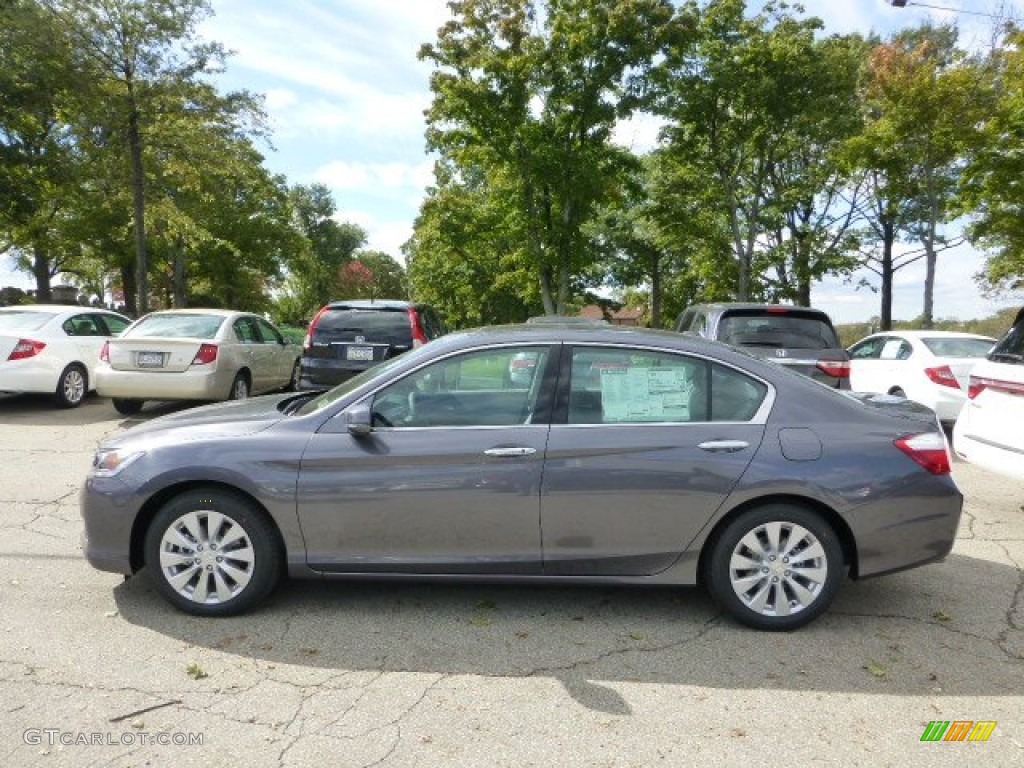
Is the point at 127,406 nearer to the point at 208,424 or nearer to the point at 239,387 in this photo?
the point at 239,387

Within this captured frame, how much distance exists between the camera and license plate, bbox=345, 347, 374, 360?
364 inches

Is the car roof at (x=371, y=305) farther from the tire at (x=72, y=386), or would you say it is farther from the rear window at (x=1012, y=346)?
the rear window at (x=1012, y=346)

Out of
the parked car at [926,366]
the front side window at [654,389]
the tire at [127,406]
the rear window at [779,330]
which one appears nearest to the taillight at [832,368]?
the rear window at [779,330]

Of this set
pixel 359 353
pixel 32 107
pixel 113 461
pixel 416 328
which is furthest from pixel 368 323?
pixel 32 107

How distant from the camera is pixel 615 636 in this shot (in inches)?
144

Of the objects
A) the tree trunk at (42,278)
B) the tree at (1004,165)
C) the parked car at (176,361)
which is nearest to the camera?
the parked car at (176,361)

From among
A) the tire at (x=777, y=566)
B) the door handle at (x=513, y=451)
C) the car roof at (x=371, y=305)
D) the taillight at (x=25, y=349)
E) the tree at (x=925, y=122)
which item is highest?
the tree at (x=925, y=122)

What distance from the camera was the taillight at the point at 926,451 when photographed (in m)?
3.69

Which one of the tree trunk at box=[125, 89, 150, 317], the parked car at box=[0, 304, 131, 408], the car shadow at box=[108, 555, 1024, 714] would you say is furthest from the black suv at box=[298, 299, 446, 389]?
the tree trunk at box=[125, 89, 150, 317]

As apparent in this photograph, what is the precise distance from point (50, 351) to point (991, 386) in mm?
11202

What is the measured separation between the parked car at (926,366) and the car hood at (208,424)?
7.96 meters

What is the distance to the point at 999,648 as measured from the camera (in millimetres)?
3600

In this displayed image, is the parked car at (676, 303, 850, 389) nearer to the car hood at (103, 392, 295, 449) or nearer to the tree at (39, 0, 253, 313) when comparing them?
the car hood at (103, 392, 295, 449)

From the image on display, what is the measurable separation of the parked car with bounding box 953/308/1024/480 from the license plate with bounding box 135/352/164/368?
8938mm
